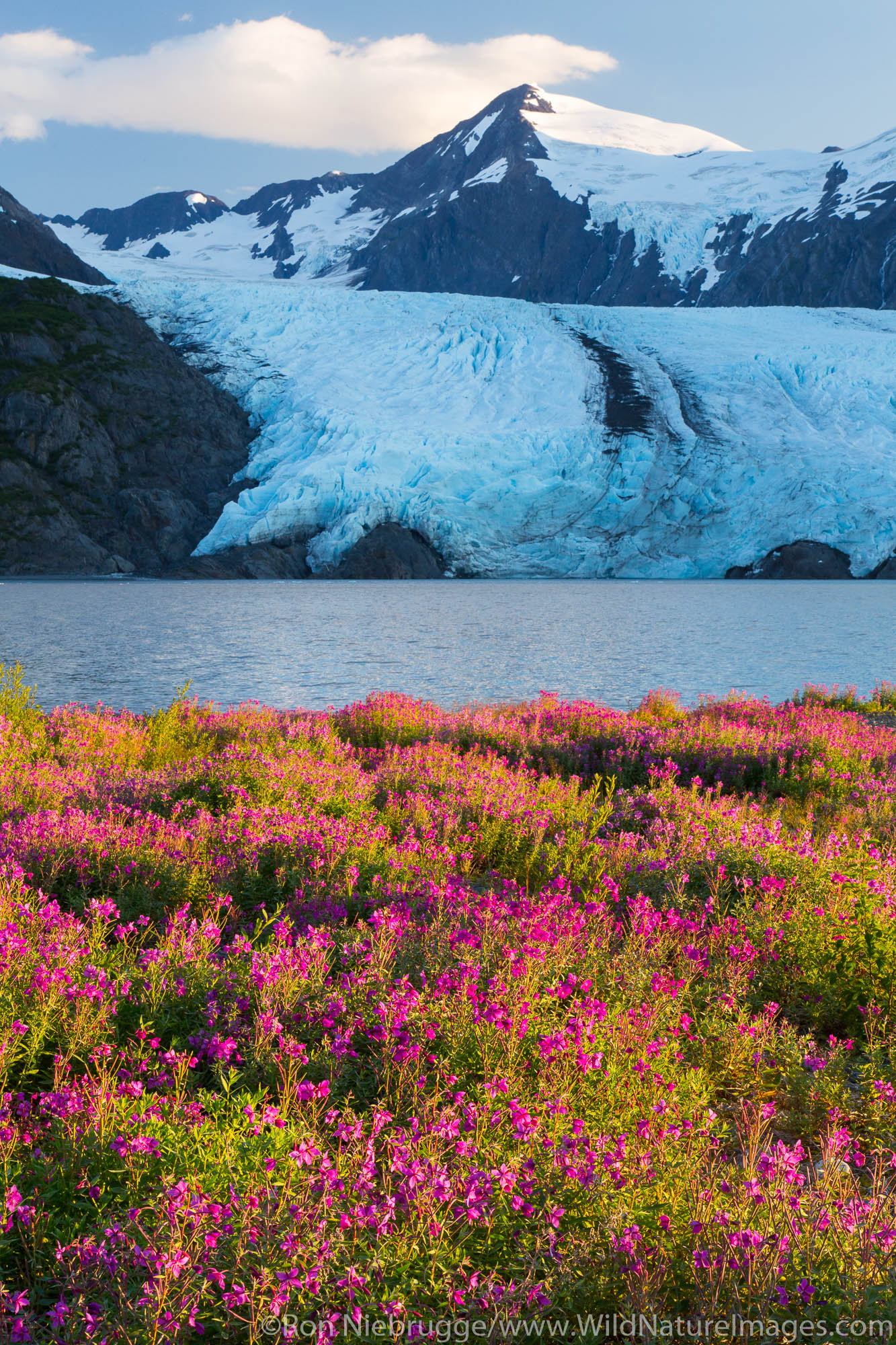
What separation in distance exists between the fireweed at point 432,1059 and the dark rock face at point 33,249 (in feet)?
397

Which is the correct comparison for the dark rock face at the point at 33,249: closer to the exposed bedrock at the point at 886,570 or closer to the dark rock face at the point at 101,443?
the dark rock face at the point at 101,443

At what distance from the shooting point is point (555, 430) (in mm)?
64188

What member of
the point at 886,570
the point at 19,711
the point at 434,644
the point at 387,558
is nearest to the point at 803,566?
the point at 886,570

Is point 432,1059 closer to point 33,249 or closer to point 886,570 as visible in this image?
point 886,570

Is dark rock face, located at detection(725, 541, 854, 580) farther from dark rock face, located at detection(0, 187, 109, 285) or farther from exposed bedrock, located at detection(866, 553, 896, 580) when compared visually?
dark rock face, located at detection(0, 187, 109, 285)

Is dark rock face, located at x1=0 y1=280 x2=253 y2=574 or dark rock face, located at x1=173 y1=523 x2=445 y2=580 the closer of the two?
dark rock face, located at x1=173 y1=523 x2=445 y2=580

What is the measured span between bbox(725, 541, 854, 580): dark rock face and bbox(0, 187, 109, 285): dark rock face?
90.4 m

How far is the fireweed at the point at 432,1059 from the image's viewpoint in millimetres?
2236

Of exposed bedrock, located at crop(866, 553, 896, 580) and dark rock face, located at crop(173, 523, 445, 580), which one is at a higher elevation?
exposed bedrock, located at crop(866, 553, 896, 580)

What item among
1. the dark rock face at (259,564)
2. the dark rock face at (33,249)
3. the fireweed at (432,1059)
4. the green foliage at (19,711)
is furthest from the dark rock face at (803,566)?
the dark rock face at (33,249)

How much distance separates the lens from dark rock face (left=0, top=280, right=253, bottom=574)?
67562 millimetres

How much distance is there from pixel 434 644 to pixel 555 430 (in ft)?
132

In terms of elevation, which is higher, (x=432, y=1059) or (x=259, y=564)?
(x=432, y=1059)

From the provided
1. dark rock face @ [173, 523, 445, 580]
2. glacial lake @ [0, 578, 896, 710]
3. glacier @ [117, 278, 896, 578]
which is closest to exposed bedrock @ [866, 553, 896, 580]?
glacier @ [117, 278, 896, 578]
